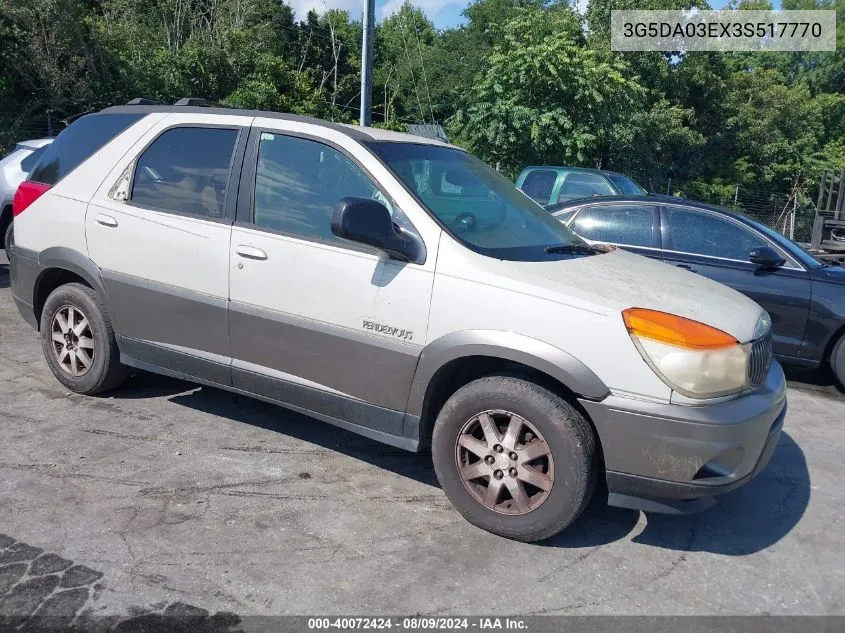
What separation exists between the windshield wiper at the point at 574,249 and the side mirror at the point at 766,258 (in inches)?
111

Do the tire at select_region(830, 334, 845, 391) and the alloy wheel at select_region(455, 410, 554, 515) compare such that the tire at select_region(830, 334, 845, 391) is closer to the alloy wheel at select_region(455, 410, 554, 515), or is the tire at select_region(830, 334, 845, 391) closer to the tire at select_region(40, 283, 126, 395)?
the alloy wheel at select_region(455, 410, 554, 515)

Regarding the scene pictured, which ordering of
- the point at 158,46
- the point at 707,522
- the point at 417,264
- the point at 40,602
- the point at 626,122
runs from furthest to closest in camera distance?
the point at 158,46
the point at 626,122
the point at 707,522
the point at 417,264
the point at 40,602

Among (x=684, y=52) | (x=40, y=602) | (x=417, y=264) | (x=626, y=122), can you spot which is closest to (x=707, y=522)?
(x=417, y=264)

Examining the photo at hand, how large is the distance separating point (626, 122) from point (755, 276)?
18.0 m

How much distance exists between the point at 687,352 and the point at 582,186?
8.66 m

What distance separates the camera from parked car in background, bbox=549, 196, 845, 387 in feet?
21.7

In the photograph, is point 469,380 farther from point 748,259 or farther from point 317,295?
point 748,259

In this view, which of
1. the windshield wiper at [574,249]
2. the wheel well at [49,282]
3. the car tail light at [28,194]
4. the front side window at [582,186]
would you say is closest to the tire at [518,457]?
the windshield wiper at [574,249]

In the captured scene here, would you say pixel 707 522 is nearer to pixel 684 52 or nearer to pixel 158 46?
pixel 158 46

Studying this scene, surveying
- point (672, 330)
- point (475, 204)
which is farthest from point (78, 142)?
point (672, 330)

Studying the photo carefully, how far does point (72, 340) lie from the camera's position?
205 inches

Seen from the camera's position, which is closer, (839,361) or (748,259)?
(839,361)

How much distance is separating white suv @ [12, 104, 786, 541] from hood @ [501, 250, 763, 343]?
18mm

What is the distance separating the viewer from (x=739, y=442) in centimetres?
335
